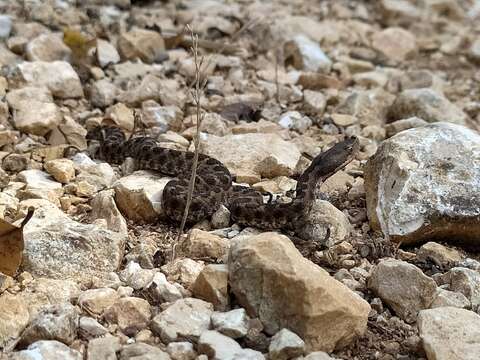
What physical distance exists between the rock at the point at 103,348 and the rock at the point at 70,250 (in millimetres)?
783

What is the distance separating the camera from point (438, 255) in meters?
5.98

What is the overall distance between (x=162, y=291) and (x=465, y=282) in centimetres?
208

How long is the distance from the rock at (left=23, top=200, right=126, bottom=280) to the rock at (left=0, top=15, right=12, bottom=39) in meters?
4.80

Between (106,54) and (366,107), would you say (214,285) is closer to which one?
(366,107)

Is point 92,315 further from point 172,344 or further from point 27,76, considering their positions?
point 27,76

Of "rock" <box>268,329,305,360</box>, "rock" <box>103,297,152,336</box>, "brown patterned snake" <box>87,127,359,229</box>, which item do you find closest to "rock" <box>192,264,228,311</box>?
"rock" <box>103,297,152,336</box>

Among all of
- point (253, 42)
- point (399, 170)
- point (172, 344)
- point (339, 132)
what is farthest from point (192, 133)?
point (172, 344)

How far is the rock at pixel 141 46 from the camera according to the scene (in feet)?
32.6

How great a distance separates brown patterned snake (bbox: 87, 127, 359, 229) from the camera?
252 inches

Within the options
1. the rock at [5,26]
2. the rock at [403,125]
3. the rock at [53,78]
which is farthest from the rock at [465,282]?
the rock at [5,26]

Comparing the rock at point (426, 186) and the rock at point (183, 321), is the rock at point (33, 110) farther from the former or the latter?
the rock at point (183, 321)

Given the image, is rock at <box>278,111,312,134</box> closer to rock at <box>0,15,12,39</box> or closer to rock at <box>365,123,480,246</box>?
rock at <box>365,123,480,246</box>

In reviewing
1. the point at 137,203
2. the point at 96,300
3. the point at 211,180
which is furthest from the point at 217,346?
the point at 211,180

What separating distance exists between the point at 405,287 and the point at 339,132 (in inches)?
155
